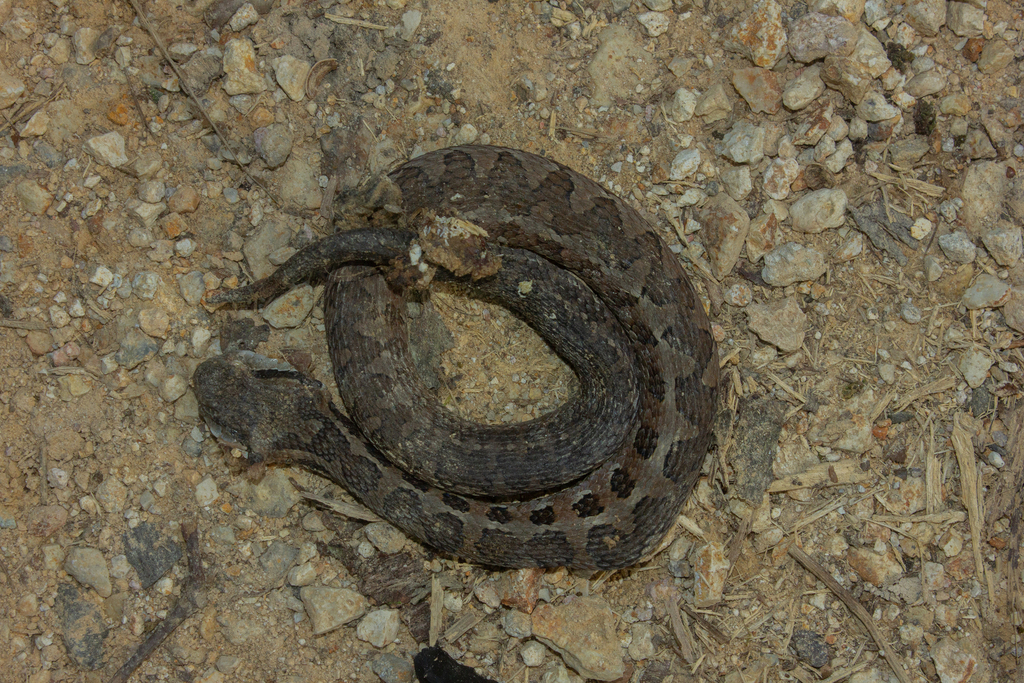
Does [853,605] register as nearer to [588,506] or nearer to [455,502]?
[588,506]

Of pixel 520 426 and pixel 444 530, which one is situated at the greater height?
pixel 520 426

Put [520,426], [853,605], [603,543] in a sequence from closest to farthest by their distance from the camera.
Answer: [603,543] < [853,605] < [520,426]

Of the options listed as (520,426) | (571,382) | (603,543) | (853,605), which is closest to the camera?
(603,543)

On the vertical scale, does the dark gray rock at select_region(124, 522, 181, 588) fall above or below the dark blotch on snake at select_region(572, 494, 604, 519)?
below

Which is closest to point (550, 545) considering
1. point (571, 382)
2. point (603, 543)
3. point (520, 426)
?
point (603, 543)

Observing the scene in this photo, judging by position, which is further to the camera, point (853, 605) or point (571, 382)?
point (571, 382)

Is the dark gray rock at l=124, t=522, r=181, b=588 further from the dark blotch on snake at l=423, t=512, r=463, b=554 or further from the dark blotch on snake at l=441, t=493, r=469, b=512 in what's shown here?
the dark blotch on snake at l=441, t=493, r=469, b=512

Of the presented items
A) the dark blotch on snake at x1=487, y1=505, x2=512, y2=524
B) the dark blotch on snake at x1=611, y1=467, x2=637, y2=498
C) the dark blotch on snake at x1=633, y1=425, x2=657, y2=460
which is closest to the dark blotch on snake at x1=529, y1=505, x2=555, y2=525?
the dark blotch on snake at x1=487, y1=505, x2=512, y2=524

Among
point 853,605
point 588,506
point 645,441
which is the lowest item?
point 853,605
